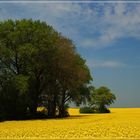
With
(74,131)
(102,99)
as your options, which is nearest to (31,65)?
(74,131)

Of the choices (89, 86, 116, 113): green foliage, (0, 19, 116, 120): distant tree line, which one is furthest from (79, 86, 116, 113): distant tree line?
(0, 19, 116, 120): distant tree line

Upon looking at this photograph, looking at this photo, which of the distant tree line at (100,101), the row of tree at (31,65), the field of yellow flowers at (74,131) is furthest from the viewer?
the distant tree line at (100,101)

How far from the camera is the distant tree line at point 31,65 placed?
51.5 metres

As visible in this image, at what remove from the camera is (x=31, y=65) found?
175 ft

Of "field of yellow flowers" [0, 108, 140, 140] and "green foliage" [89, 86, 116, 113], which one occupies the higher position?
"green foliage" [89, 86, 116, 113]

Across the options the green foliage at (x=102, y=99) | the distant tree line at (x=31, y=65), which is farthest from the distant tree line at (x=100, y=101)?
the distant tree line at (x=31, y=65)

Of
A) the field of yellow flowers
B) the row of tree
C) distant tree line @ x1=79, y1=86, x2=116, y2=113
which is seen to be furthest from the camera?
distant tree line @ x1=79, y1=86, x2=116, y2=113

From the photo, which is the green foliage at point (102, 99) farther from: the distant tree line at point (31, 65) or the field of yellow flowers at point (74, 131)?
the field of yellow flowers at point (74, 131)

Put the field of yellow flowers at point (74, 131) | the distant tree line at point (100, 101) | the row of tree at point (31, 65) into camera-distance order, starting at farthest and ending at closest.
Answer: the distant tree line at point (100, 101), the row of tree at point (31, 65), the field of yellow flowers at point (74, 131)

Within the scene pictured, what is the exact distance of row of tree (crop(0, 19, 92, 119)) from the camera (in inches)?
2029

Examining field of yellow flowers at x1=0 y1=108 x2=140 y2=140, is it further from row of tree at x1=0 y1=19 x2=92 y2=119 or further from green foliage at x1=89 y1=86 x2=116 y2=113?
green foliage at x1=89 y1=86 x2=116 y2=113

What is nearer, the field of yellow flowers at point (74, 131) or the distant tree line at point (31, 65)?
the field of yellow flowers at point (74, 131)

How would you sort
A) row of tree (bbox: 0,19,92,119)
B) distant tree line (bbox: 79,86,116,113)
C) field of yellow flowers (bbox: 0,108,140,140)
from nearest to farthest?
field of yellow flowers (bbox: 0,108,140,140), row of tree (bbox: 0,19,92,119), distant tree line (bbox: 79,86,116,113)

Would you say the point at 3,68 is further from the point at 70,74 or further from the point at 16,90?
the point at 70,74
